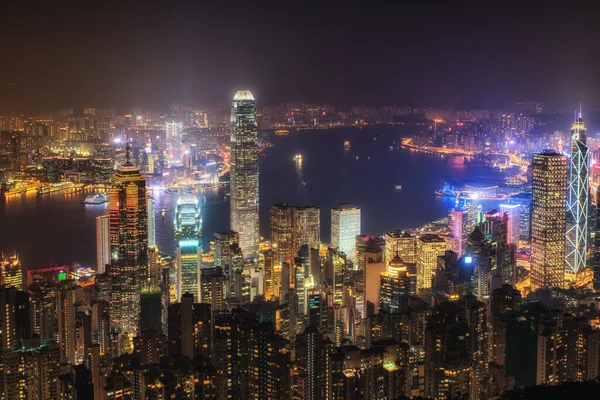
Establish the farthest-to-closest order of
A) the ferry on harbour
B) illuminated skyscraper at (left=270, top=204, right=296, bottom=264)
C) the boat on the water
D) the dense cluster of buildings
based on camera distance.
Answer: the ferry on harbour → the boat on the water → illuminated skyscraper at (left=270, top=204, right=296, bottom=264) → the dense cluster of buildings

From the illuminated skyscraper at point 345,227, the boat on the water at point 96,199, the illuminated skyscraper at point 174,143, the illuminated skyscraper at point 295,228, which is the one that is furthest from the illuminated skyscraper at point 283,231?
the illuminated skyscraper at point 174,143

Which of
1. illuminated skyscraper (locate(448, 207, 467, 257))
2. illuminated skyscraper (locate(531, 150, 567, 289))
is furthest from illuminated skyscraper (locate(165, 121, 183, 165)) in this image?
illuminated skyscraper (locate(531, 150, 567, 289))

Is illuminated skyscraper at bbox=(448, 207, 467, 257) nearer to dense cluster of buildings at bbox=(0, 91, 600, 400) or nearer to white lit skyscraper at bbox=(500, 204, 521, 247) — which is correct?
dense cluster of buildings at bbox=(0, 91, 600, 400)

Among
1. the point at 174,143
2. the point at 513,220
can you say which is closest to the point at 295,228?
the point at 513,220

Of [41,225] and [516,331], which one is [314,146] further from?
[516,331]

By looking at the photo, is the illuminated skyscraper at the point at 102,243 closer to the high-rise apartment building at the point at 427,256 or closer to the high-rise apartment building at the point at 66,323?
the high-rise apartment building at the point at 66,323
